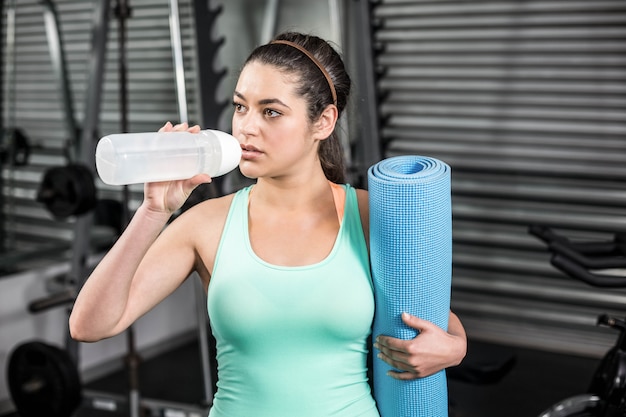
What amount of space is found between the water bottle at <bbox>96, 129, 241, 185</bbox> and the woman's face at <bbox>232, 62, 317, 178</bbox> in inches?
2.8

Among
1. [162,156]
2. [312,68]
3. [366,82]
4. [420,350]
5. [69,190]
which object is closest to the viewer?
[162,156]

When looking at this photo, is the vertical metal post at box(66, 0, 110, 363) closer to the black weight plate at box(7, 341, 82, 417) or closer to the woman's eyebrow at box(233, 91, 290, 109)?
the black weight plate at box(7, 341, 82, 417)

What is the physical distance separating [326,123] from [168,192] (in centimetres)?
42

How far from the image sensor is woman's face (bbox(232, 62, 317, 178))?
5.07 feet

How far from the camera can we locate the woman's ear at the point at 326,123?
1.67 meters

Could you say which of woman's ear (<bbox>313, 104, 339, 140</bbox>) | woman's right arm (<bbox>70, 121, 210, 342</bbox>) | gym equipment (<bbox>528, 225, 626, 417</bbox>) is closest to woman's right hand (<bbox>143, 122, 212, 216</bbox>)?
woman's right arm (<bbox>70, 121, 210, 342</bbox>)

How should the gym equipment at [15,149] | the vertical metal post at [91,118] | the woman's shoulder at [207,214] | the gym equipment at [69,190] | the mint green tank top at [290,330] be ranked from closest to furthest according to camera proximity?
the mint green tank top at [290,330]
the woman's shoulder at [207,214]
the gym equipment at [69,190]
the vertical metal post at [91,118]
the gym equipment at [15,149]

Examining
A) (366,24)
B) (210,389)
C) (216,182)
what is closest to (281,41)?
(216,182)

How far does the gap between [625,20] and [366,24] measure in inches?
46.0

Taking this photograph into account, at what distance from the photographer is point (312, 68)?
164 cm

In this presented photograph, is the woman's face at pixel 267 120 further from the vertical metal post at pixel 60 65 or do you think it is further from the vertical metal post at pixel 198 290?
the vertical metal post at pixel 60 65

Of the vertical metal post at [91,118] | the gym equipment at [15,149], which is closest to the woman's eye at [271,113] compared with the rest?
the vertical metal post at [91,118]

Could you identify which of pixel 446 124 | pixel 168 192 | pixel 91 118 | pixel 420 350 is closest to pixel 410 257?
pixel 420 350

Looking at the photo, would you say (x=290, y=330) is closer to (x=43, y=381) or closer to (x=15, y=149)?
(x=43, y=381)
